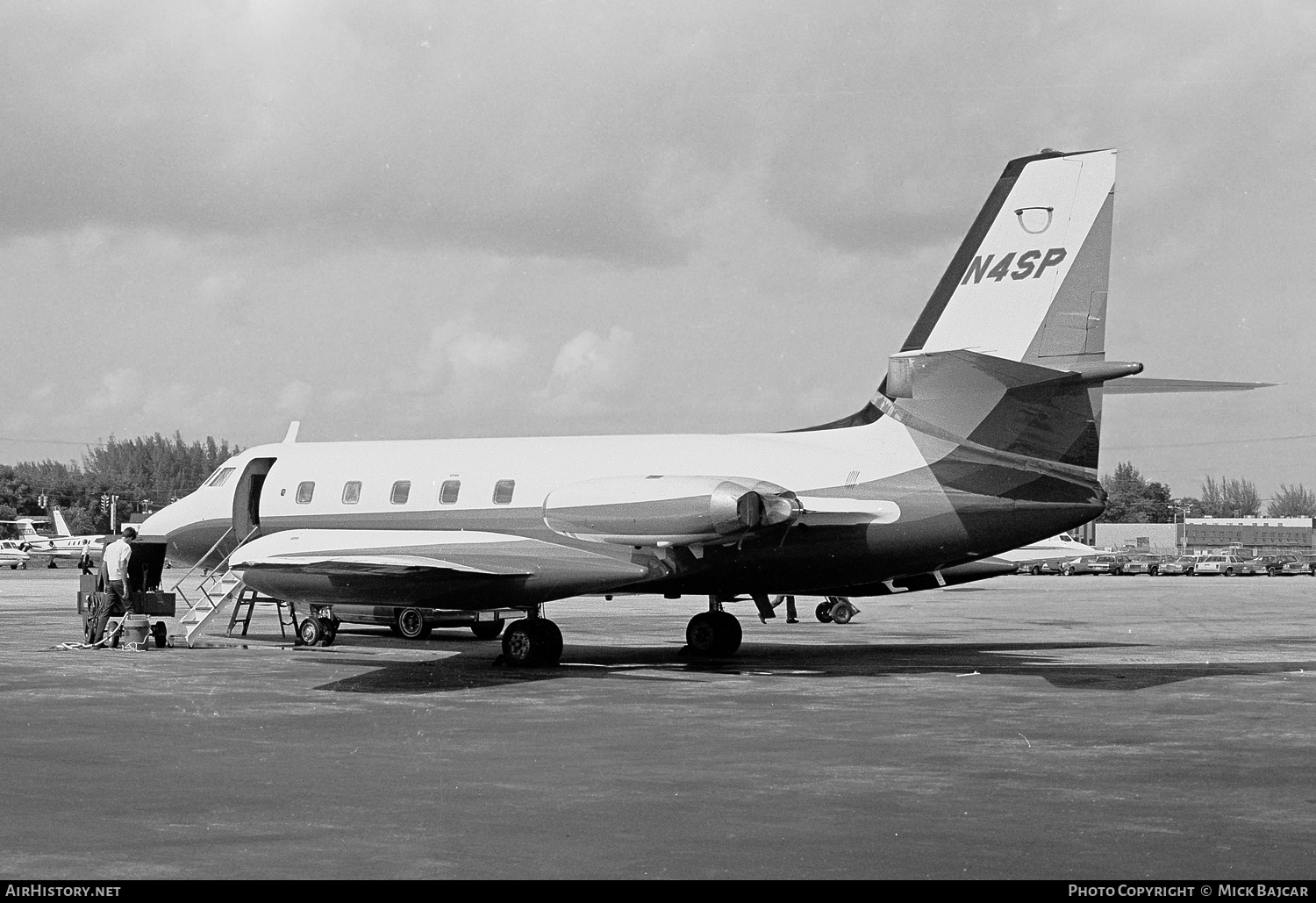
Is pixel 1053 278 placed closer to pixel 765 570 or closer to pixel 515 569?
pixel 765 570

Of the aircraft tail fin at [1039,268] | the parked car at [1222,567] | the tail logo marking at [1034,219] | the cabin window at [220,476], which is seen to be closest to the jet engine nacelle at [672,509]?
the aircraft tail fin at [1039,268]

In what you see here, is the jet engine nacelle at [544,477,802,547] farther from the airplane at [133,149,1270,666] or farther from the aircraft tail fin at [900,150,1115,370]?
the aircraft tail fin at [900,150,1115,370]

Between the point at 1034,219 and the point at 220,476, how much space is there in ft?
51.6

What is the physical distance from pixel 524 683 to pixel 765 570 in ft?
13.0

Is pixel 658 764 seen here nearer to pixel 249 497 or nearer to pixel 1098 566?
pixel 249 497

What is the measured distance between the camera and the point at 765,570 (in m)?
20.7

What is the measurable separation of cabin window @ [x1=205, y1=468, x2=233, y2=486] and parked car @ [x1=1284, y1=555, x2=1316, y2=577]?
253 feet

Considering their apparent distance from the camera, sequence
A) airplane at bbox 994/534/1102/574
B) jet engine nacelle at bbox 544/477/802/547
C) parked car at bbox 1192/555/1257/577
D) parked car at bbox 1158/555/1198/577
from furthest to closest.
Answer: parked car at bbox 1192/555/1257/577 → parked car at bbox 1158/555/1198/577 → airplane at bbox 994/534/1102/574 → jet engine nacelle at bbox 544/477/802/547

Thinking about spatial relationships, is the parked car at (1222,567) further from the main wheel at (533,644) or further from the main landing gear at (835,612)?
the main wheel at (533,644)

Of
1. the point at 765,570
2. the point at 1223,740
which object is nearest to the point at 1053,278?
the point at 765,570

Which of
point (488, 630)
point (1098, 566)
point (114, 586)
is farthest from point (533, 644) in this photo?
point (1098, 566)

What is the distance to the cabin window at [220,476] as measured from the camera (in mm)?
26797

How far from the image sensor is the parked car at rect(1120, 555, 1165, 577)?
8662cm

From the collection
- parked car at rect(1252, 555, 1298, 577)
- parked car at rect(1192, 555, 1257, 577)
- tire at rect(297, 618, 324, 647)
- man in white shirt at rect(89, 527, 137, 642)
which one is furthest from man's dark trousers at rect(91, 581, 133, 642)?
parked car at rect(1252, 555, 1298, 577)
